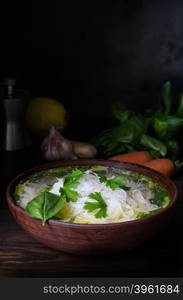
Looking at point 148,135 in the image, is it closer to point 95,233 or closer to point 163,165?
point 163,165

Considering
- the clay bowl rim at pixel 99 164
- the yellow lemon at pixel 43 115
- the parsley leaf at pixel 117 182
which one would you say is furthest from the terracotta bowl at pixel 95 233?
the yellow lemon at pixel 43 115

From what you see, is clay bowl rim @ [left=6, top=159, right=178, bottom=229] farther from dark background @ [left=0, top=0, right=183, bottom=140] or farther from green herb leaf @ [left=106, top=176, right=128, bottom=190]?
dark background @ [left=0, top=0, right=183, bottom=140]

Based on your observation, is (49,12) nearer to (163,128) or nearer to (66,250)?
(163,128)

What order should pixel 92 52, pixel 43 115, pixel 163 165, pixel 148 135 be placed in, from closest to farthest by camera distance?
pixel 163 165, pixel 148 135, pixel 43 115, pixel 92 52

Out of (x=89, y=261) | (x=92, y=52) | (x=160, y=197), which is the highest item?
(x=92, y=52)

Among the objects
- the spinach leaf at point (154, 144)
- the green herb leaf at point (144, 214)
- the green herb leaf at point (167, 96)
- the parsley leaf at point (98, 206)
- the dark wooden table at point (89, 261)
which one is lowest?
the dark wooden table at point (89, 261)

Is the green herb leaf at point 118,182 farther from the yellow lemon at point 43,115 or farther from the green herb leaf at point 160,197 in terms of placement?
the yellow lemon at point 43,115

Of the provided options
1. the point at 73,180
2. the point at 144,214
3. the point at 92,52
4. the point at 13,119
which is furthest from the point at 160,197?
the point at 92,52

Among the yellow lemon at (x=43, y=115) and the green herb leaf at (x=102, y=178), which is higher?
the green herb leaf at (x=102, y=178)
